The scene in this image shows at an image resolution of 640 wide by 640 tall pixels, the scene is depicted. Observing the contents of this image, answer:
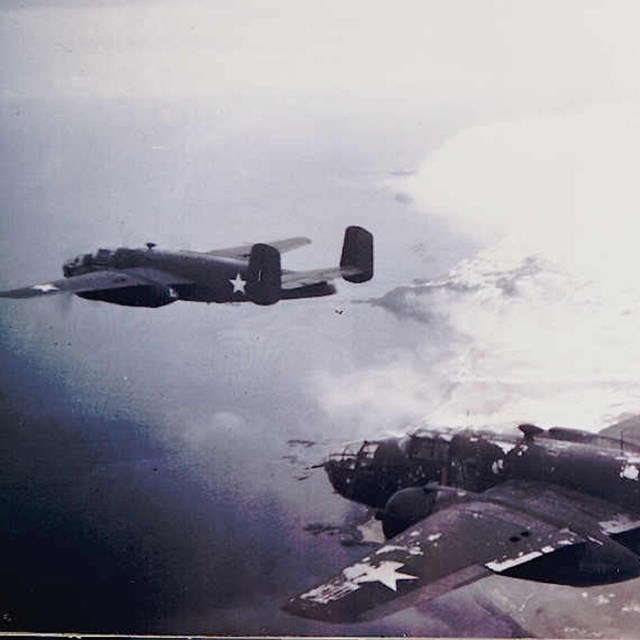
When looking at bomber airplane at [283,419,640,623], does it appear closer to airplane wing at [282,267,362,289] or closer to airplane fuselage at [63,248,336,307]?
airplane wing at [282,267,362,289]

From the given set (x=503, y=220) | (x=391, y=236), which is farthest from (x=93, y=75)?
(x=503, y=220)

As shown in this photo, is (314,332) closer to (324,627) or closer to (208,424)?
(208,424)

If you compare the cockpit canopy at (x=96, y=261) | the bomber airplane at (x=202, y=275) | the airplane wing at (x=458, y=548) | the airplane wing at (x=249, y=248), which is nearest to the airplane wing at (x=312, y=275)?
the bomber airplane at (x=202, y=275)

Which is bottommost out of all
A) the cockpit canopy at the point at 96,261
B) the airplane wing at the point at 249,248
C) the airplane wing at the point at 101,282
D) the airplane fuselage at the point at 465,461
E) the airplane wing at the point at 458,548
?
the airplane wing at the point at 458,548

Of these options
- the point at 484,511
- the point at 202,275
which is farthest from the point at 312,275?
the point at 484,511

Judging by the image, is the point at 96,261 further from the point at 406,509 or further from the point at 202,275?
the point at 406,509

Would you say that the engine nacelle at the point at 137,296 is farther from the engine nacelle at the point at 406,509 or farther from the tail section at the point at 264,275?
the engine nacelle at the point at 406,509

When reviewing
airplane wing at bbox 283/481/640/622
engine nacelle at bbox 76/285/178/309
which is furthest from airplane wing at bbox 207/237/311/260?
airplane wing at bbox 283/481/640/622
